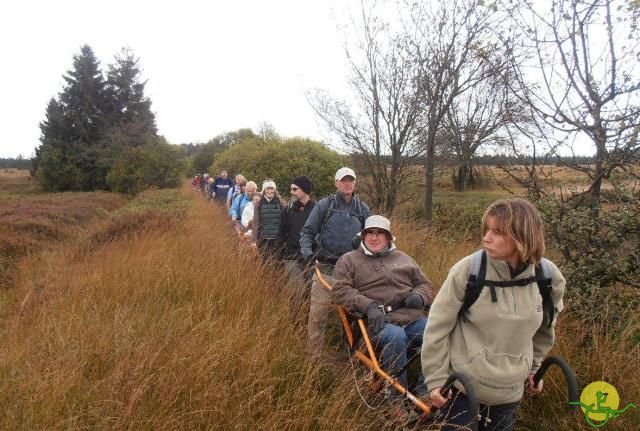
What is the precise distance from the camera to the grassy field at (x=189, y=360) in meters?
2.34

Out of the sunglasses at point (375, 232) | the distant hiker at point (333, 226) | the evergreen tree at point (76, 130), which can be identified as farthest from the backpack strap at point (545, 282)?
the evergreen tree at point (76, 130)

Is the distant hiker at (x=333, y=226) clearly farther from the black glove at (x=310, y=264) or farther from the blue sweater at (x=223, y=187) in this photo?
the blue sweater at (x=223, y=187)

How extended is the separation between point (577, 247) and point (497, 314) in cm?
216

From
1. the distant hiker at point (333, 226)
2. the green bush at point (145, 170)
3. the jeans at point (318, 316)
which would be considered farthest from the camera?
the green bush at point (145, 170)

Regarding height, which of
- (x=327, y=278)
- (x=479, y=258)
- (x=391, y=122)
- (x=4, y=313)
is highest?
(x=391, y=122)

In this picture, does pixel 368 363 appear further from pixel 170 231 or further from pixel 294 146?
pixel 294 146

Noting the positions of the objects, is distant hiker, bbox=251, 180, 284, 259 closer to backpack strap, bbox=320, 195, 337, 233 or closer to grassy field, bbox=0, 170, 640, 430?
grassy field, bbox=0, 170, 640, 430

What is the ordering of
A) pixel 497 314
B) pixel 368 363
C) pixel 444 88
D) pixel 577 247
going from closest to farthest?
pixel 497 314, pixel 368 363, pixel 577 247, pixel 444 88

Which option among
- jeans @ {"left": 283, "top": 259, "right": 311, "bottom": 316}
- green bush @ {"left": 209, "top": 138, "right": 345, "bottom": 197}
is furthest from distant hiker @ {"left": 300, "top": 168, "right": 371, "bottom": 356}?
green bush @ {"left": 209, "top": 138, "right": 345, "bottom": 197}

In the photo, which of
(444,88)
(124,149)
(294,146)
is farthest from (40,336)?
(124,149)

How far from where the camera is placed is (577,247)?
12.0 feet

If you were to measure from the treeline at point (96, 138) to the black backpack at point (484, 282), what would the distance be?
109 ft

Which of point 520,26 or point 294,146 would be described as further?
point 294,146

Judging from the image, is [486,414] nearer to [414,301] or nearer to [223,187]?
[414,301]
